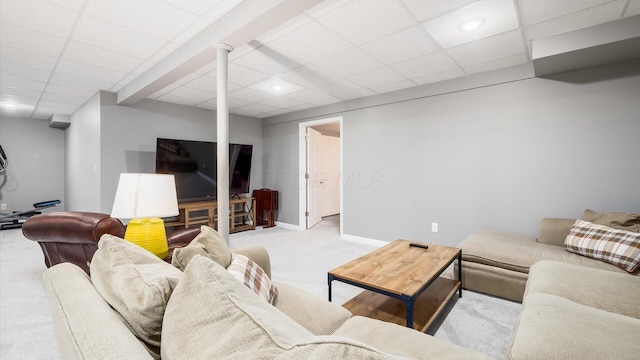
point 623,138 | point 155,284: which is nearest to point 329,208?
point 623,138

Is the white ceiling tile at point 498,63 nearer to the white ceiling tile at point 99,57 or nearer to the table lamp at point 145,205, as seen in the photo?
the table lamp at point 145,205

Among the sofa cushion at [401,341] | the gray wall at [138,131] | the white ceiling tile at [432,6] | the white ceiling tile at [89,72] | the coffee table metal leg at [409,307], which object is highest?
the white ceiling tile at [432,6]

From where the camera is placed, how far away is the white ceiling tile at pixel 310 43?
2.42 metres

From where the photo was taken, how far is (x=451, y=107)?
3.71 metres

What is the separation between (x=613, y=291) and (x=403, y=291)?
1242mm

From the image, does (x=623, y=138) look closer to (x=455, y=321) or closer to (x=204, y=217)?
(x=455, y=321)

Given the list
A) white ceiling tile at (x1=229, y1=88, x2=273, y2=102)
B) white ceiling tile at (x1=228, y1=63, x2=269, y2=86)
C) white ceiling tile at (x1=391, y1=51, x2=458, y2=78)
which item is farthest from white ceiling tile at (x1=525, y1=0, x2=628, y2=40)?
white ceiling tile at (x1=229, y1=88, x2=273, y2=102)

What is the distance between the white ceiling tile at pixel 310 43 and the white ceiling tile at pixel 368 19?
10 centimetres

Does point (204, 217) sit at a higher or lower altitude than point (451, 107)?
lower

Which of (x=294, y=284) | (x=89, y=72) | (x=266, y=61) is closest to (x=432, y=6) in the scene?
(x=266, y=61)

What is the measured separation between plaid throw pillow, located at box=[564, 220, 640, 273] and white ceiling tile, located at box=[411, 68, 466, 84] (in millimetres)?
2043

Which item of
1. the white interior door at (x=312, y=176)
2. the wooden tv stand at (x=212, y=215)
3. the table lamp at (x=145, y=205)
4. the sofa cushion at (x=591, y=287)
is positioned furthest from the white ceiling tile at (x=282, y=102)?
the sofa cushion at (x=591, y=287)

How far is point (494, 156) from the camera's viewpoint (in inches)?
134

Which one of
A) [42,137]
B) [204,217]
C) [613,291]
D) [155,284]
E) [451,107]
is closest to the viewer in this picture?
[155,284]
